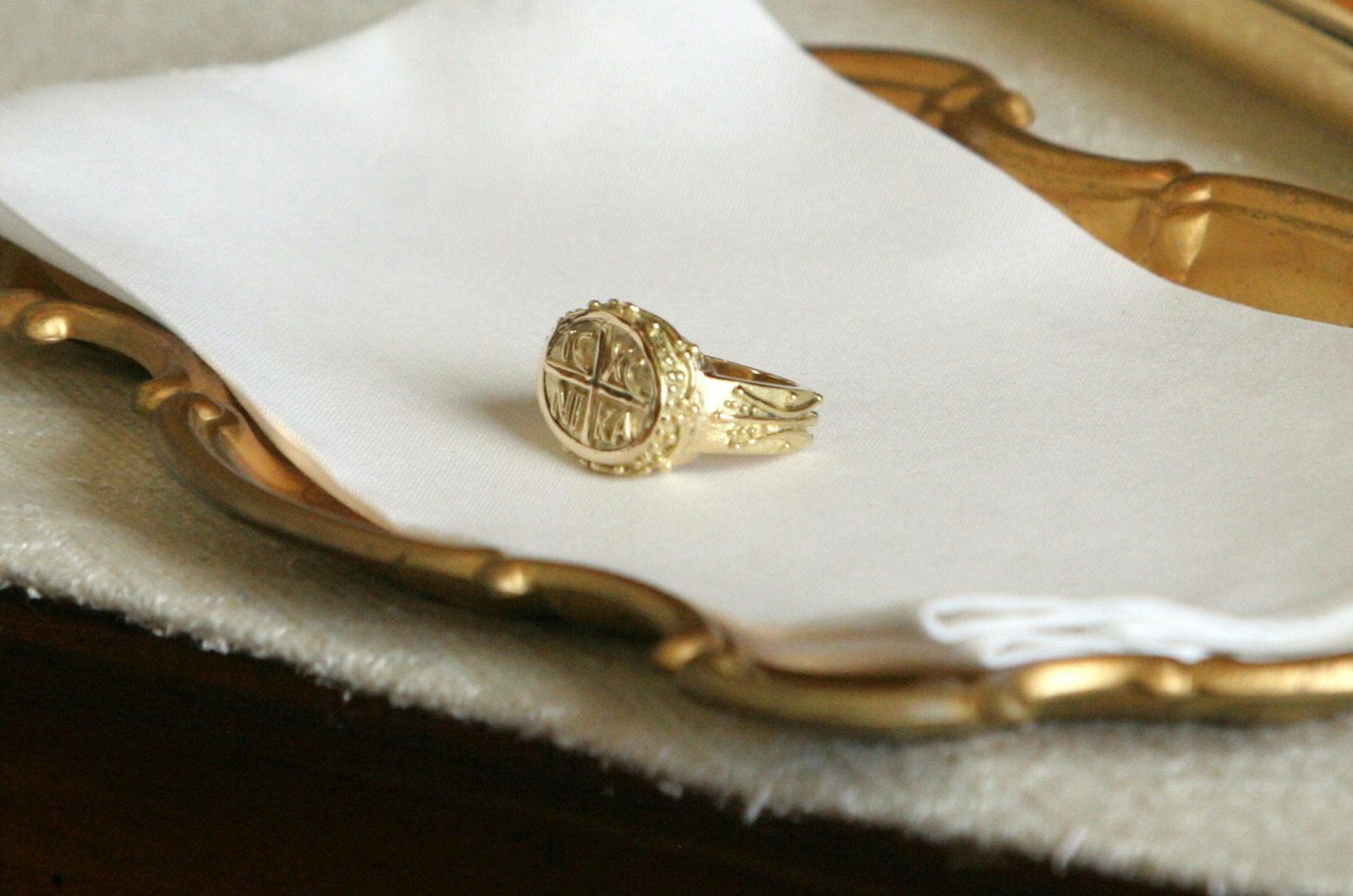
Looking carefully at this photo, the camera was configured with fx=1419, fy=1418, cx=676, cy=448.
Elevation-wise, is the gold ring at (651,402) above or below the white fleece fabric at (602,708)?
above

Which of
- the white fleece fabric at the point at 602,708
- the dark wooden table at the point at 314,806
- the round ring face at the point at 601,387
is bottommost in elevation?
the dark wooden table at the point at 314,806

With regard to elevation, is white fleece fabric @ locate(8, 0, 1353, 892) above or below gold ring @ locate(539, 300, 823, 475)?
below

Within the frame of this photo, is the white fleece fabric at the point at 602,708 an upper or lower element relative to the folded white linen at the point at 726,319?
lower

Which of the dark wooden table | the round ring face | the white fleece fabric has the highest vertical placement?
the round ring face

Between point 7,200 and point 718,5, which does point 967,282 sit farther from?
point 7,200

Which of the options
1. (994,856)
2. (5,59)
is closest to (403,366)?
(994,856)
